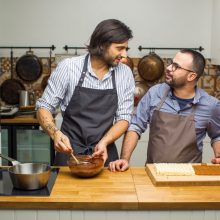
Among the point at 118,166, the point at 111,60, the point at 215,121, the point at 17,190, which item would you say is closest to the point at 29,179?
the point at 17,190

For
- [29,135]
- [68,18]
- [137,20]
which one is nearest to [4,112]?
[29,135]

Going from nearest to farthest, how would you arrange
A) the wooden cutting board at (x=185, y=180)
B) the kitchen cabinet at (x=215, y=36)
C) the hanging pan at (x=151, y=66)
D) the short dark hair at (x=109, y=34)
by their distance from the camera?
the wooden cutting board at (x=185, y=180)
the short dark hair at (x=109, y=34)
the kitchen cabinet at (x=215, y=36)
the hanging pan at (x=151, y=66)

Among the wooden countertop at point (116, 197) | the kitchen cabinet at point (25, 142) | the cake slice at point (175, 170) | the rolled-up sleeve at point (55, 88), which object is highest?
the rolled-up sleeve at point (55, 88)

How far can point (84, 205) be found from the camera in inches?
57.1

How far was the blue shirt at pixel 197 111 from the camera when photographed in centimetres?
215

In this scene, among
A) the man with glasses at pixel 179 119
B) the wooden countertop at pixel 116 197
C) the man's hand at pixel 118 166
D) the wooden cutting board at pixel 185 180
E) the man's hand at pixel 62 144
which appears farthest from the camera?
the man with glasses at pixel 179 119

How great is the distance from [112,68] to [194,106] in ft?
1.63

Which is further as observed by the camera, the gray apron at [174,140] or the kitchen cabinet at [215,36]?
the kitchen cabinet at [215,36]

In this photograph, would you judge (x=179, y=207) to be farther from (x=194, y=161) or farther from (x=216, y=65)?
(x=216, y=65)

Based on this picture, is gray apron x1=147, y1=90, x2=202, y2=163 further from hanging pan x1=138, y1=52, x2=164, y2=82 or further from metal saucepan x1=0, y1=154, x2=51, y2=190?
hanging pan x1=138, y1=52, x2=164, y2=82

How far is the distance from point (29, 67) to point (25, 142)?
30.8 inches

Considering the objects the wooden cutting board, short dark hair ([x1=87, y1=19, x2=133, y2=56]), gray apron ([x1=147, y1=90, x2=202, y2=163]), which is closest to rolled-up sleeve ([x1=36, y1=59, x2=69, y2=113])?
short dark hair ([x1=87, y1=19, x2=133, y2=56])

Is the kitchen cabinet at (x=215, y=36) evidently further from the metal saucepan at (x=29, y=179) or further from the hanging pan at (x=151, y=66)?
the metal saucepan at (x=29, y=179)

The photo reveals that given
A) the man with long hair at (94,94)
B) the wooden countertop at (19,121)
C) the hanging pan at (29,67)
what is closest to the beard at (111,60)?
the man with long hair at (94,94)
